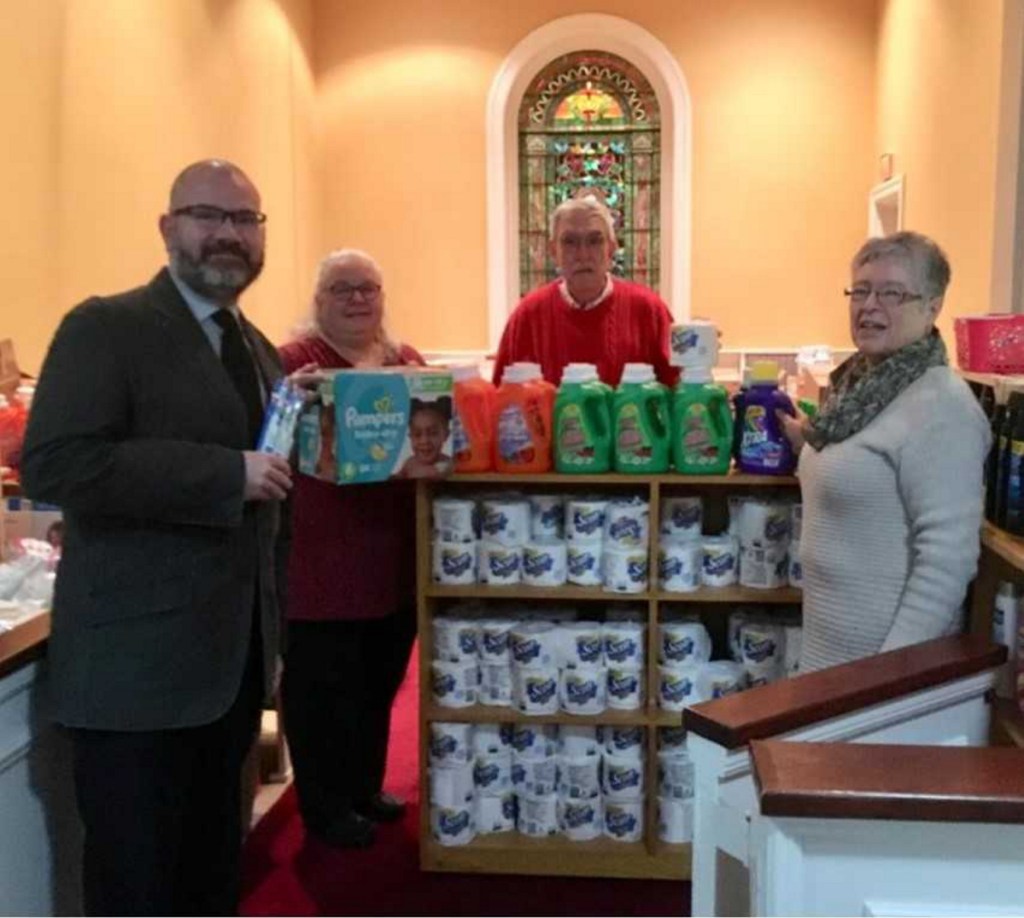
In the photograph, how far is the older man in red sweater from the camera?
125 inches

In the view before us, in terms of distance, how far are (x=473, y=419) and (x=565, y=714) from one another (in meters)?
0.71

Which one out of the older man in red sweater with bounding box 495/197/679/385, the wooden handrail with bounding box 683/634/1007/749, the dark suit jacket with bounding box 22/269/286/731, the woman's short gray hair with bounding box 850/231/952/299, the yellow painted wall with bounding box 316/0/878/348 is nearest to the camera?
the wooden handrail with bounding box 683/634/1007/749

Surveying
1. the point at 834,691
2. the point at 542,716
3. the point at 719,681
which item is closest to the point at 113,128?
the point at 542,716

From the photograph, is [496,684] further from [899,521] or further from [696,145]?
[696,145]

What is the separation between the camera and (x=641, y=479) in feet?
7.88

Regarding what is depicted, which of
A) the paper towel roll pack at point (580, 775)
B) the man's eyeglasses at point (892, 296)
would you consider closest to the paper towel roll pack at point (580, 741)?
the paper towel roll pack at point (580, 775)

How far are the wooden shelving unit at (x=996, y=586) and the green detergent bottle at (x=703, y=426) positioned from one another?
1.84ft

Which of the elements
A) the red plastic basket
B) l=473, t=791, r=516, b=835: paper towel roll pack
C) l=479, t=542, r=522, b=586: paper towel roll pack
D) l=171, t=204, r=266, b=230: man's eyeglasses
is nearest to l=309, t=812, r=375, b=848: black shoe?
l=473, t=791, r=516, b=835: paper towel roll pack

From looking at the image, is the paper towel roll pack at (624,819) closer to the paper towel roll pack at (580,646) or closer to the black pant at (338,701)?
the paper towel roll pack at (580,646)

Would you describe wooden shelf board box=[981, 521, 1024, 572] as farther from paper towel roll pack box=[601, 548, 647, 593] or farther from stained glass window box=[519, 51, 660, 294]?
stained glass window box=[519, 51, 660, 294]

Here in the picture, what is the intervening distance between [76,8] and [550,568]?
2673 millimetres

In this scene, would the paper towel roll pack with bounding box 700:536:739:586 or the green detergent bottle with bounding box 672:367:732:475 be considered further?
the paper towel roll pack with bounding box 700:536:739:586

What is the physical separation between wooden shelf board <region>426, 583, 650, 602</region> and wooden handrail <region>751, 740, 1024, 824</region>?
4.19ft

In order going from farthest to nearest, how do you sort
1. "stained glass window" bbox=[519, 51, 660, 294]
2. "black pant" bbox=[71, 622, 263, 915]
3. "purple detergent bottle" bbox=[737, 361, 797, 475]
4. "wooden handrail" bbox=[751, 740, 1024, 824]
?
"stained glass window" bbox=[519, 51, 660, 294] < "purple detergent bottle" bbox=[737, 361, 797, 475] < "black pant" bbox=[71, 622, 263, 915] < "wooden handrail" bbox=[751, 740, 1024, 824]
